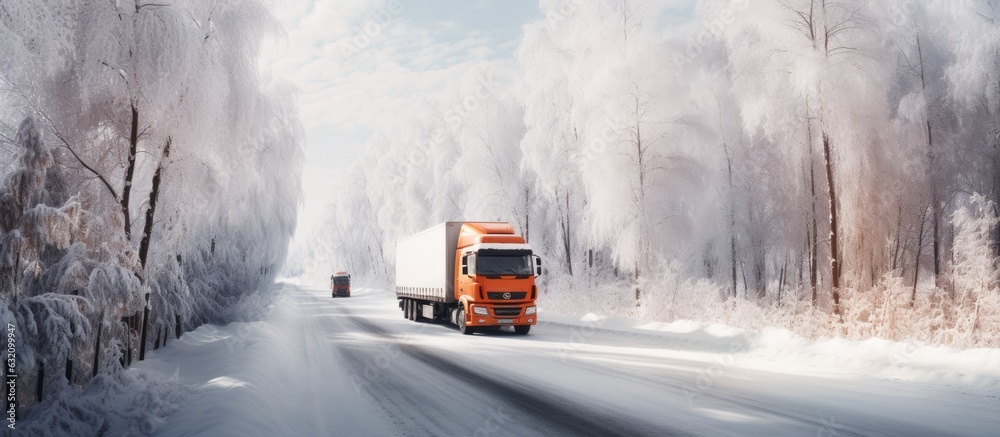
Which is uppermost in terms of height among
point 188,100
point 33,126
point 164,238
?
point 188,100

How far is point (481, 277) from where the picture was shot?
18297 millimetres

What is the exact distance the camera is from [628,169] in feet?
73.7

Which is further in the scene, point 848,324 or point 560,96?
point 560,96

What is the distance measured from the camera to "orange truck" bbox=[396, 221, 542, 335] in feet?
59.7

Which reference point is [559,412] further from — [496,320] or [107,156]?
[496,320]

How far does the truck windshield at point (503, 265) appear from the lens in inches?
725

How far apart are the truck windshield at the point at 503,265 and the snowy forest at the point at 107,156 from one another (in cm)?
803

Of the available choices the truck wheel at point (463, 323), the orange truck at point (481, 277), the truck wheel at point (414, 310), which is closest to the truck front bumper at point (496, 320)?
the orange truck at point (481, 277)

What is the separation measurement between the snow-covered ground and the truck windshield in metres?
3.83

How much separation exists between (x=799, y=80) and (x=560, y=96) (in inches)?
590

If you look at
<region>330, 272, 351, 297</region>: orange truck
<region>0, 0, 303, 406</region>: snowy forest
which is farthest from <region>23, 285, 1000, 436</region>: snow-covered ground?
<region>330, 272, 351, 297</region>: orange truck

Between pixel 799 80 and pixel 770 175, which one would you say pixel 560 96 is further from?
pixel 799 80

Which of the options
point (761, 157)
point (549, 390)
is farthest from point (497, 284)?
point (761, 157)

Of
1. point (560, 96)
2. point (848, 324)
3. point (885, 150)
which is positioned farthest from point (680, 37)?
point (848, 324)
